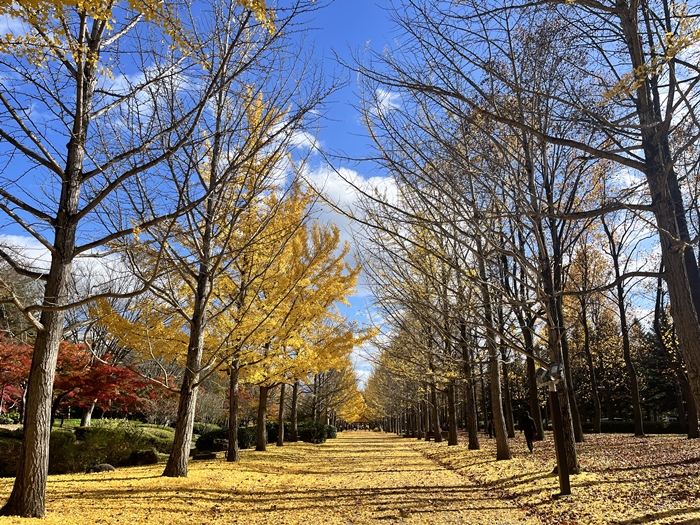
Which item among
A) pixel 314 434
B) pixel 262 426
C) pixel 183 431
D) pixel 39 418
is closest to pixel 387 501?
pixel 183 431

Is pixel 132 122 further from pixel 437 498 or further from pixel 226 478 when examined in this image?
pixel 437 498

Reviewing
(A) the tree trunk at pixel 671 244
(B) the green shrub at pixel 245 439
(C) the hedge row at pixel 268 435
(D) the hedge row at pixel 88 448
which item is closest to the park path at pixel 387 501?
(A) the tree trunk at pixel 671 244

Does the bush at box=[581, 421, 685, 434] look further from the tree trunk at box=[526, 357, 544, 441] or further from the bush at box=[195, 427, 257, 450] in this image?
the bush at box=[195, 427, 257, 450]

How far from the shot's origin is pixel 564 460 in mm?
6266

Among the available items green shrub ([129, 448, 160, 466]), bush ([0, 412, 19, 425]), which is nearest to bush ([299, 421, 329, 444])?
green shrub ([129, 448, 160, 466])

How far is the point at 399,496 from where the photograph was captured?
23.4 ft

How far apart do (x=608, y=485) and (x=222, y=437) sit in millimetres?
15696

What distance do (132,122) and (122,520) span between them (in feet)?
16.8

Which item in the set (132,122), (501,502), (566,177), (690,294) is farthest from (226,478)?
(566,177)

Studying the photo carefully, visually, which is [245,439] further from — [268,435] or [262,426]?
[268,435]

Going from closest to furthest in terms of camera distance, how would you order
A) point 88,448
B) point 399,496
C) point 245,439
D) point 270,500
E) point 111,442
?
point 270,500, point 399,496, point 88,448, point 111,442, point 245,439

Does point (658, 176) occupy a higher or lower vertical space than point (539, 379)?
higher

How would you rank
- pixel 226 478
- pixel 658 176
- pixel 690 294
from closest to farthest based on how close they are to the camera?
pixel 690 294 < pixel 658 176 < pixel 226 478

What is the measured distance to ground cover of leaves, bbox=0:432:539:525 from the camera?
546 cm
